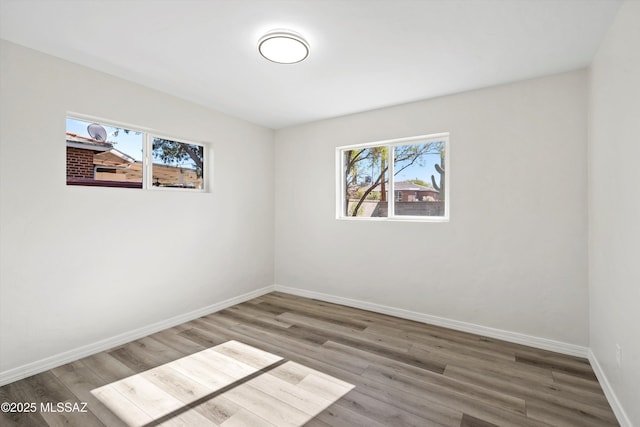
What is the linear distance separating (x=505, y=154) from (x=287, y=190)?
A: 2.94 meters

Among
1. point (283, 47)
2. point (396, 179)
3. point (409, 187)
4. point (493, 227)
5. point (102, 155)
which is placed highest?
point (283, 47)

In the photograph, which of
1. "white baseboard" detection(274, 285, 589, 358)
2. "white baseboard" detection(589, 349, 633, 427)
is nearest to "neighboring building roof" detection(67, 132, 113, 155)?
"white baseboard" detection(274, 285, 589, 358)

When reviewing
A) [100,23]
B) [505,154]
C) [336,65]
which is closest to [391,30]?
[336,65]

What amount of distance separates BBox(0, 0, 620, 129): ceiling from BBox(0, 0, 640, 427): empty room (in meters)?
0.02

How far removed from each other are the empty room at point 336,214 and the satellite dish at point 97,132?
51mm

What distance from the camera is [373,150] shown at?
4.02 meters

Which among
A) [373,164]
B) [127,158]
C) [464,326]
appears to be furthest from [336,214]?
[127,158]

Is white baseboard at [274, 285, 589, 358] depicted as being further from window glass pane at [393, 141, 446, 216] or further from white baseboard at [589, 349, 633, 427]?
window glass pane at [393, 141, 446, 216]

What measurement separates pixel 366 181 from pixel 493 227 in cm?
167

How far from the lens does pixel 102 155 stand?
2.91 meters

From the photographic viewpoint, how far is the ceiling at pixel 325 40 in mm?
1899

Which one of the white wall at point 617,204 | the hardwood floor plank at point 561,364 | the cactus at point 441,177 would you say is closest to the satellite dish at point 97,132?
the cactus at point 441,177

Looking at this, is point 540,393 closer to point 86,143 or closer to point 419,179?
point 419,179

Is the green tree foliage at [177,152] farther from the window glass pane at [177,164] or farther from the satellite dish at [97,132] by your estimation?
the satellite dish at [97,132]
